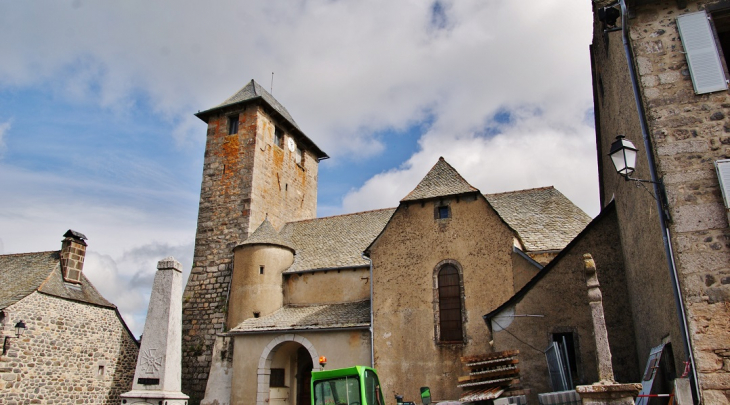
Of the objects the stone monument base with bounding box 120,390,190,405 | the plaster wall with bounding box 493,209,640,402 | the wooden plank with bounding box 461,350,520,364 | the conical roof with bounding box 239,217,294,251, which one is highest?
the conical roof with bounding box 239,217,294,251

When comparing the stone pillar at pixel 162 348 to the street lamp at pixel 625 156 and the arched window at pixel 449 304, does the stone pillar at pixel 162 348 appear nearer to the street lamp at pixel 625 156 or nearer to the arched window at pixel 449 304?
the arched window at pixel 449 304

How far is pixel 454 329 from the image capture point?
13.7m

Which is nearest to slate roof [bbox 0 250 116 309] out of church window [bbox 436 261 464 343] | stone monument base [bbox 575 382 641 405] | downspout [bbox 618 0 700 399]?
church window [bbox 436 261 464 343]

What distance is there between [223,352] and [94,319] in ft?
20.2

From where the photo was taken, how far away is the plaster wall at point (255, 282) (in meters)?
17.7

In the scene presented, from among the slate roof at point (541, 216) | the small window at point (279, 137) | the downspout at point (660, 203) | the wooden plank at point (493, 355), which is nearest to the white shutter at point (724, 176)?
the downspout at point (660, 203)

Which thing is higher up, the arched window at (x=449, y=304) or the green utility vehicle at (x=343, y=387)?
the arched window at (x=449, y=304)

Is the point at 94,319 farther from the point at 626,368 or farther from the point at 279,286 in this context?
the point at 626,368

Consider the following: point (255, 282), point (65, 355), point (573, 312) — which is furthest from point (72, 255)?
point (573, 312)

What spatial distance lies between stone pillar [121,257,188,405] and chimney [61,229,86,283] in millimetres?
11506

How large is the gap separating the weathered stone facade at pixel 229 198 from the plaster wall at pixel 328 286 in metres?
3.07

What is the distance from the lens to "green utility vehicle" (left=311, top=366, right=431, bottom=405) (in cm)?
849

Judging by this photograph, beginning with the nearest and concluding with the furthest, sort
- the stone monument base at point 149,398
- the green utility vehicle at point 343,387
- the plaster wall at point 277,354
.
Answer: the green utility vehicle at point 343,387 < the stone monument base at point 149,398 < the plaster wall at point 277,354

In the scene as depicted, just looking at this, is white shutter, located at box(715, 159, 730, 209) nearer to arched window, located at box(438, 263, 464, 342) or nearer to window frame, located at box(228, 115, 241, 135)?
arched window, located at box(438, 263, 464, 342)
